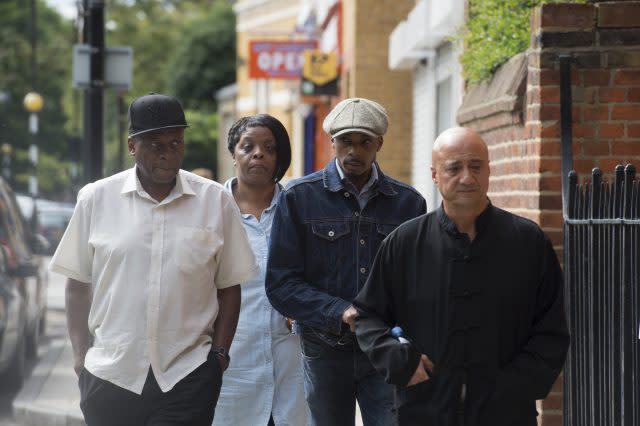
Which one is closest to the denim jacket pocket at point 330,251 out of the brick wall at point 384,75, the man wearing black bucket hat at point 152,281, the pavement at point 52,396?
the man wearing black bucket hat at point 152,281

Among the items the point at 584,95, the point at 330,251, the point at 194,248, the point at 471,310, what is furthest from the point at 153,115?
the point at 584,95

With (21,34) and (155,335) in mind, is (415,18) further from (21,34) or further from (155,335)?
(21,34)

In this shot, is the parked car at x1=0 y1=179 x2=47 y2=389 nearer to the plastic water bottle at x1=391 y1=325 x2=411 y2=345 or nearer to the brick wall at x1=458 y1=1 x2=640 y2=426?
the brick wall at x1=458 y1=1 x2=640 y2=426

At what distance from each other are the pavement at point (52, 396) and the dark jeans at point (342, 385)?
12.1 feet

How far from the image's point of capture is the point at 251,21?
123ft

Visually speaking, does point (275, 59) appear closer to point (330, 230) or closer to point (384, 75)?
point (384, 75)

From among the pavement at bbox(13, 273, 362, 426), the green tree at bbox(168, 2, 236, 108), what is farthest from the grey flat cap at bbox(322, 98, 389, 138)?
the green tree at bbox(168, 2, 236, 108)

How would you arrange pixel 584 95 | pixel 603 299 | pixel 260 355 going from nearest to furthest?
1. pixel 603 299
2. pixel 260 355
3. pixel 584 95

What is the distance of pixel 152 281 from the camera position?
176 inches

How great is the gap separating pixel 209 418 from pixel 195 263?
1.87 ft

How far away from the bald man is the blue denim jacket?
96 cm

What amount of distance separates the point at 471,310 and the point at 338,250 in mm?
1181

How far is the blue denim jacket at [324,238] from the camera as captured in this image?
15.9ft

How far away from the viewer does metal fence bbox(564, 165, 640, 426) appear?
472 cm
